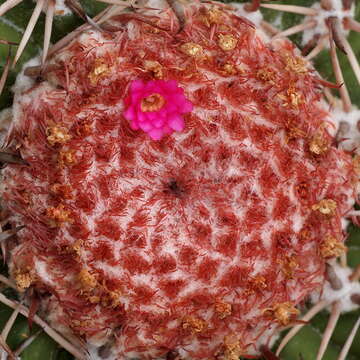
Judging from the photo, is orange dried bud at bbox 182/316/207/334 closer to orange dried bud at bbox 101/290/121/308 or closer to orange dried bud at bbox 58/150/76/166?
orange dried bud at bbox 101/290/121/308

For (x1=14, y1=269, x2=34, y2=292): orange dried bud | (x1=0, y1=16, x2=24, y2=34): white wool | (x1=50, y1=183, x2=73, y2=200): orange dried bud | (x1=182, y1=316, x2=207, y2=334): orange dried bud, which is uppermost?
(x1=0, y1=16, x2=24, y2=34): white wool

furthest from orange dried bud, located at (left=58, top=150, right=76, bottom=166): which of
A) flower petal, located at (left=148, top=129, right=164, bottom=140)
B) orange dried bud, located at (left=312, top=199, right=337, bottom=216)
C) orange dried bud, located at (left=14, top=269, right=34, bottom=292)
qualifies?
orange dried bud, located at (left=312, top=199, right=337, bottom=216)

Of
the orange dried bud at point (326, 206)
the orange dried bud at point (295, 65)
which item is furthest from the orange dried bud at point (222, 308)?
the orange dried bud at point (295, 65)

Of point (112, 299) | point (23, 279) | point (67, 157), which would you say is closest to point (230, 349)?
point (112, 299)

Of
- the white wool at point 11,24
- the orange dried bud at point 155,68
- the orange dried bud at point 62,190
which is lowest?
the orange dried bud at point 62,190

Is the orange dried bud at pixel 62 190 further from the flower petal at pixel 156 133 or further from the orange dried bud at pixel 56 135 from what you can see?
the flower petal at pixel 156 133

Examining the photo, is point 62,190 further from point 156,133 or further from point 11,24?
point 11,24

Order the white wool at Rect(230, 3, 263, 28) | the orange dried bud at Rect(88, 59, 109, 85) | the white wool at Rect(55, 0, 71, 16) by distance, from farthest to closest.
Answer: the white wool at Rect(230, 3, 263, 28) → the white wool at Rect(55, 0, 71, 16) → the orange dried bud at Rect(88, 59, 109, 85)
